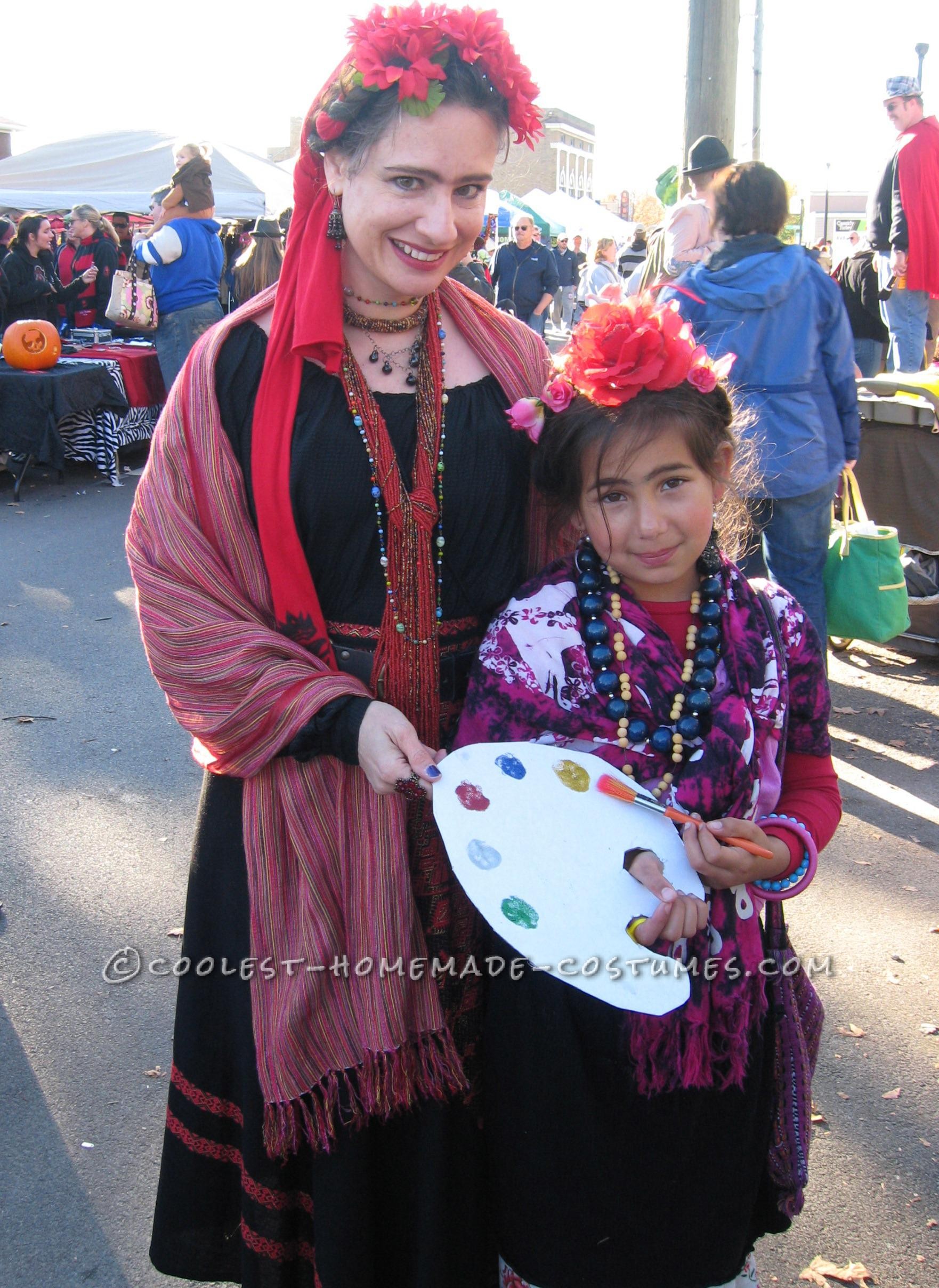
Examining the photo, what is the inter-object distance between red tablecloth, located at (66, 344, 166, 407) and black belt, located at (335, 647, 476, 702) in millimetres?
7912

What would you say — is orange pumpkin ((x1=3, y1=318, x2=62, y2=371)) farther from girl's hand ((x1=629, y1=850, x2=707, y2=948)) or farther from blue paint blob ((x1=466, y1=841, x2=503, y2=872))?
girl's hand ((x1=629, y1=850, x2=707, y2=948))

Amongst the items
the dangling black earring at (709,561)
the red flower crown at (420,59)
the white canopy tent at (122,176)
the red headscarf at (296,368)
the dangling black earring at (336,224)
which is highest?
the white canopy tent at (122,176)

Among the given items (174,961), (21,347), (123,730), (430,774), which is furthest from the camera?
(21,347)

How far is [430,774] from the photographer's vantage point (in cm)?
144

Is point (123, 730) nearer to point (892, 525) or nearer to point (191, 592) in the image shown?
point (191, 592)

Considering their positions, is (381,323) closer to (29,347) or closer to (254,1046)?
(254,1046)

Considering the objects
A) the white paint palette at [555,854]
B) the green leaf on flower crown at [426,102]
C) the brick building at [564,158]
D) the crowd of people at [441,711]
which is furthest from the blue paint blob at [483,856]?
the brick building at [564,158]

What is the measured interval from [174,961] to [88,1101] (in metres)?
0.50

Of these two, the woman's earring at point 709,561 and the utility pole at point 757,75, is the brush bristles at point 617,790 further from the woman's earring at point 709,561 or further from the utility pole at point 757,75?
the utility pole at point 757,75

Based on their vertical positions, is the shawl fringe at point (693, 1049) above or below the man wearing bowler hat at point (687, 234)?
below

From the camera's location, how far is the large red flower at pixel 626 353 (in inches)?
62.0

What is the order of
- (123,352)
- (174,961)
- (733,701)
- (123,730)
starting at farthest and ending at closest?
(123,352), (123,730), (174,961), (733,701)

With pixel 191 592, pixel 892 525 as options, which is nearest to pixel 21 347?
pixel 892 525

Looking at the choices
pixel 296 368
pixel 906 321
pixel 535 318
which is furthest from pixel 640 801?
pixel 535 318
